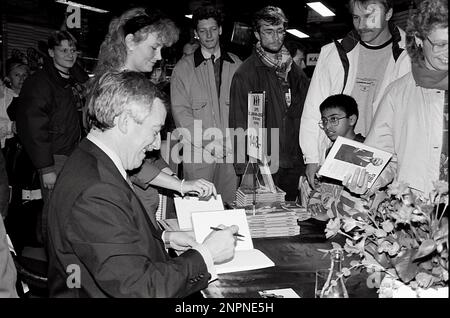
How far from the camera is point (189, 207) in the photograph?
7.13 feet

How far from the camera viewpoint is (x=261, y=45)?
3.62m

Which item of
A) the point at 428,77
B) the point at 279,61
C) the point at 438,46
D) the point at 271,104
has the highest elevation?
the point at 279,61

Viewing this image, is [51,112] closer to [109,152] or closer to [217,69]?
[217,69]

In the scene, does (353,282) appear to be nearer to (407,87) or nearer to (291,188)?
(407,87)

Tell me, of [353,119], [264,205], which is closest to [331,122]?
[353,119]

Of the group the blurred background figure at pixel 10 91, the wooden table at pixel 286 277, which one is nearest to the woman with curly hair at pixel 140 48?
the wooden table at pixel 286 277

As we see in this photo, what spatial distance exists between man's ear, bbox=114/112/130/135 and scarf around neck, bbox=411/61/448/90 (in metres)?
1.33

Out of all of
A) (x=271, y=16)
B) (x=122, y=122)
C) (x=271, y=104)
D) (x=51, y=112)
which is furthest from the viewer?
(x=271, y=104)

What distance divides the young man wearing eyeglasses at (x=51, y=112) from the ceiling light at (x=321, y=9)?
726 centimetres

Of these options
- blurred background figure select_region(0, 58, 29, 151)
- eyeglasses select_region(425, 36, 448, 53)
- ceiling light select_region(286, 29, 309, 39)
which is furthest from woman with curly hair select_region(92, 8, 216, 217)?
ceiling light select_region(286, 29, 309, 39)

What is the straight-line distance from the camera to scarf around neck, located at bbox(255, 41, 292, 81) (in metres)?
3.62

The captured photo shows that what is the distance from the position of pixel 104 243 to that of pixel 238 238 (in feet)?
2.41

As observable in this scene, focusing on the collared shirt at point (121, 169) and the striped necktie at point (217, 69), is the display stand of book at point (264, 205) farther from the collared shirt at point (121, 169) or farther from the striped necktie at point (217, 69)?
the striped necktie at point (217, 69)
